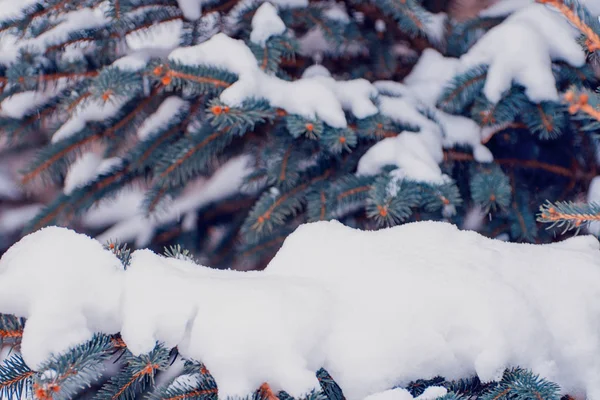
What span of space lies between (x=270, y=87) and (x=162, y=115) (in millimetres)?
412

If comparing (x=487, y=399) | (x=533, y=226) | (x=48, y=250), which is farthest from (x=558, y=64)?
(x=48, y=250)

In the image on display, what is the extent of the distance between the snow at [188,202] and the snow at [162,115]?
0.25 metres

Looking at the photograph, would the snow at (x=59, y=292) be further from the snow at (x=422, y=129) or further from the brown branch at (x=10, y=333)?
the snow at (x=422, y=129)

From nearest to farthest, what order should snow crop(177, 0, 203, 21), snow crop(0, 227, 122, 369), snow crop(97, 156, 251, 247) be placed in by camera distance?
snow crop(0, 227, 122, 369)
snow crop(177, 0, 203, 21)
snow crop(97, 156, 251, 247)

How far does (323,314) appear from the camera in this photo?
2.62 ft

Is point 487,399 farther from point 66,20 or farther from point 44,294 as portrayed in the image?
point 66,20

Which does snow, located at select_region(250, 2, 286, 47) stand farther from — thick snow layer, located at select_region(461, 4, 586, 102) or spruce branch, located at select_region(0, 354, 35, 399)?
spruce branch, located at select_region(0, 354, 35, 399)

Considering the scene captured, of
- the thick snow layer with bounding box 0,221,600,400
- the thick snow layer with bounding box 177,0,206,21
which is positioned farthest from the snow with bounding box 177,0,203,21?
the thick snow layer with bounding box 0,221,600,400

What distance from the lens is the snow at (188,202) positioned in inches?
69.2

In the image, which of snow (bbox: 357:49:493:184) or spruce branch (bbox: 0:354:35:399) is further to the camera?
snow (bbox: 357:49:493:184)

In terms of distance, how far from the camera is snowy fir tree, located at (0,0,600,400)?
0.77 meters

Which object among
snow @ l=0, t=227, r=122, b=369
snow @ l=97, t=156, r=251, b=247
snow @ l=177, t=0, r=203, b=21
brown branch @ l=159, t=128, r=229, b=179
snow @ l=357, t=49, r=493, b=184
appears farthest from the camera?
snow @ l=97, t=156, r=251, b=247

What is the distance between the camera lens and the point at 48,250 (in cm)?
84

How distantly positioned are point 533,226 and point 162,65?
109 cm
